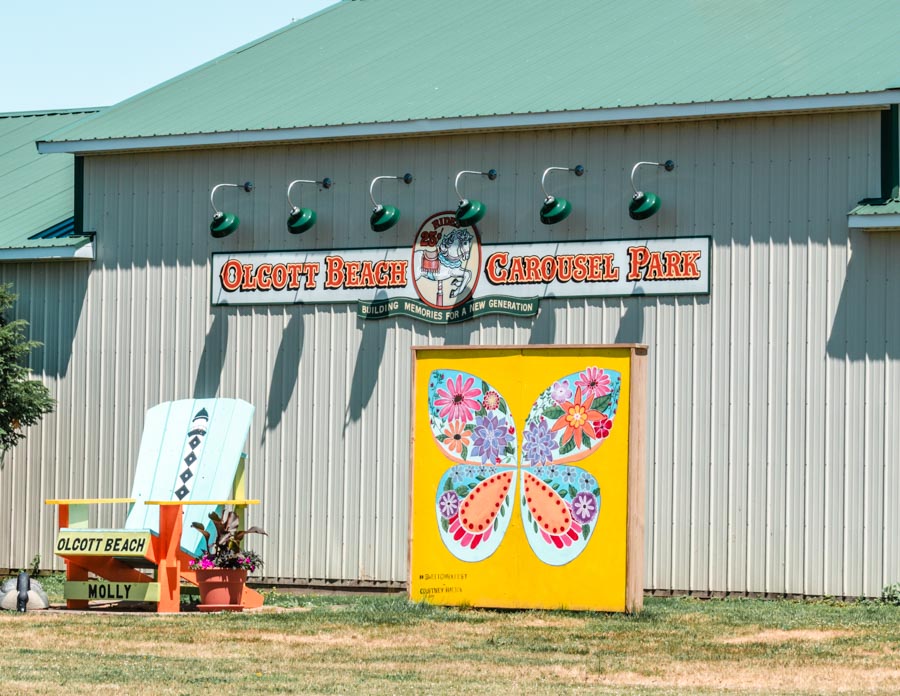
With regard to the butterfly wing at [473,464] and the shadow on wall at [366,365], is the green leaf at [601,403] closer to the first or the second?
the butterfly wing at [473,464]

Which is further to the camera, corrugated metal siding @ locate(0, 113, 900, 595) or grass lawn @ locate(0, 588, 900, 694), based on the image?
corrugated metal siding @ locate(0, 113, 900, 595)

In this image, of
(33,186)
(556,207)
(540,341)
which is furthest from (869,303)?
(33,186)

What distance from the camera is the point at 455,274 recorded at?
17750mm

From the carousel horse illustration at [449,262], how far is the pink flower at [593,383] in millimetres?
2987

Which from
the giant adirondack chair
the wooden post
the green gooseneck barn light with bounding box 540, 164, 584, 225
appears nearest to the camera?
the wooden post

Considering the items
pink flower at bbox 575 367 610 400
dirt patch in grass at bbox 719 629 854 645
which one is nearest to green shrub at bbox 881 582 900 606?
dirt patch in grass at bbox 719 629 854 645

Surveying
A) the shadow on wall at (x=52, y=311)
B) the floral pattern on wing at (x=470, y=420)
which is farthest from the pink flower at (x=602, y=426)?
the shadow on wall at (x=52, y=311)

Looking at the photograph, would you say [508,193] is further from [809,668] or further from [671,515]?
[809,668]

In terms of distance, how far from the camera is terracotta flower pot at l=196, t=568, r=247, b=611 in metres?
15.7

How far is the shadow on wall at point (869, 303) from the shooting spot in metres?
16.0

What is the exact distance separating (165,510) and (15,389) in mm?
4229

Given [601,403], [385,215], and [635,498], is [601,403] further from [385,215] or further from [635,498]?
[385,215]

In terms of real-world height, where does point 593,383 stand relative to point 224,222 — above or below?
below

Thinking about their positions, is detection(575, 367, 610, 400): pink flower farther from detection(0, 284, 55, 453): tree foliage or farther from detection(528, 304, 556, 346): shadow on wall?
detection(0, 284, 55, 453): tree foliage
